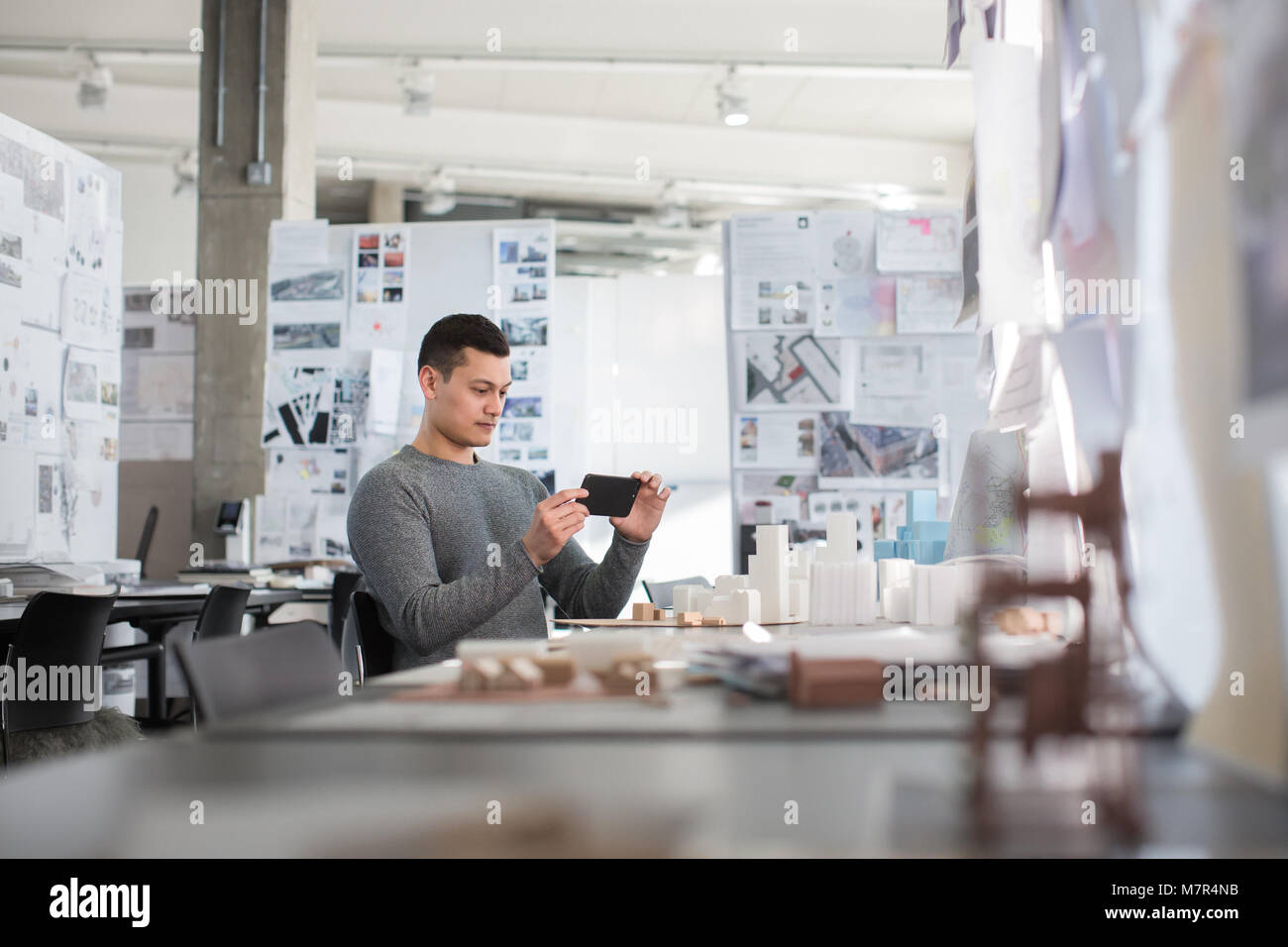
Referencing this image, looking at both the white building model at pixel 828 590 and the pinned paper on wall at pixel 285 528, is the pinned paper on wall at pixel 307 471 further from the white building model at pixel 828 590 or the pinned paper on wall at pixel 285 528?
the white building model at pixel 828 590

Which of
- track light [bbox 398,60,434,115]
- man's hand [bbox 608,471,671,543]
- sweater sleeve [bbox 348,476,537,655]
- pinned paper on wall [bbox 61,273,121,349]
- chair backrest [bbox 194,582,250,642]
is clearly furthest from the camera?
track light [bbox 398,60,434,115]

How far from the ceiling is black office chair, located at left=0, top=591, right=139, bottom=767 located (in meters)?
4.47

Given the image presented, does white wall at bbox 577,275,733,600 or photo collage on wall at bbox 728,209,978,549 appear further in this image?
white wall at bbox 577,275,733,600

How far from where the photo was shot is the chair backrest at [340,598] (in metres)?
4.18

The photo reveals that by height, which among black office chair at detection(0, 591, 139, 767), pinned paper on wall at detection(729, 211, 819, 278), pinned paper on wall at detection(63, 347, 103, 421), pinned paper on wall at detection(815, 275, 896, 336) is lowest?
black office chair at detection(0, 591, 139, 767)

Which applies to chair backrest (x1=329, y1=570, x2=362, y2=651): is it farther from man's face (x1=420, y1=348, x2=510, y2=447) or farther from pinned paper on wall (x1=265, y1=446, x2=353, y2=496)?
man's face (x1=420, y1=348, x2=510, y2=447)

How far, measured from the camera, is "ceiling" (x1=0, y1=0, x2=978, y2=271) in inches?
309

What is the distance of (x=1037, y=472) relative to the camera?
2.00m

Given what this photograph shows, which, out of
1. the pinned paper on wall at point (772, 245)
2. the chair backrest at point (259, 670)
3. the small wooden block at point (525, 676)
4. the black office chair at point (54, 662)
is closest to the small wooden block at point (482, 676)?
the small wooden block at point (525, 676)

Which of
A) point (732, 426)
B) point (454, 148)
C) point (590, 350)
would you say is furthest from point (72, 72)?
point (732, 426)

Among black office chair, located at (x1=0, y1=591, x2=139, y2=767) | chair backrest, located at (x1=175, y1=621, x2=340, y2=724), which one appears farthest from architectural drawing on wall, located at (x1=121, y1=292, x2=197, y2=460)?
chair backrest, located at (x1=175, y1=621, x2=340, y2=724)
